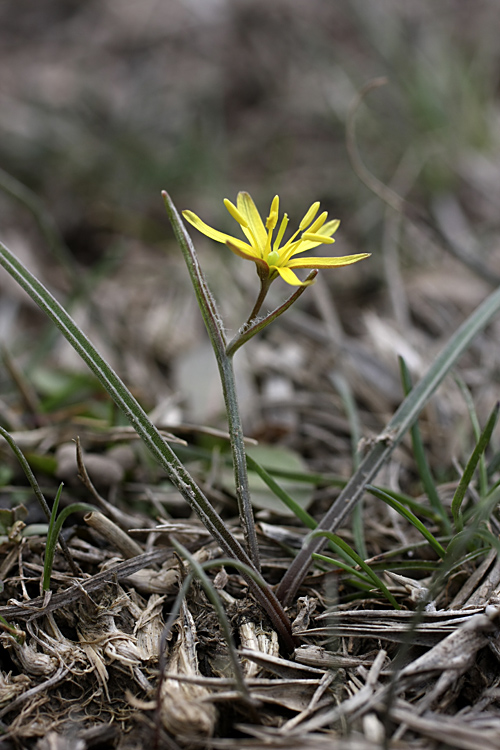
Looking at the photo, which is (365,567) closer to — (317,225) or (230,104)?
(317,225)

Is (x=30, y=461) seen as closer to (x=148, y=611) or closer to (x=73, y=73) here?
(x=148, y=611)

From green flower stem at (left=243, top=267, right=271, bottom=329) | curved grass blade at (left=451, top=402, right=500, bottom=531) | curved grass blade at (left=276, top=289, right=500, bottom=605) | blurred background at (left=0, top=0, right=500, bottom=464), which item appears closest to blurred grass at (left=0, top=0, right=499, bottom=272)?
blurred background at (left=0, top=0, right=500, bottom=464)

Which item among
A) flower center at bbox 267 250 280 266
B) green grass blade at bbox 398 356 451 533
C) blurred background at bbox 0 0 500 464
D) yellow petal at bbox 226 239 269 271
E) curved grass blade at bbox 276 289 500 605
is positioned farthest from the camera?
Answer: blurred background at bbox 0 0 500 464

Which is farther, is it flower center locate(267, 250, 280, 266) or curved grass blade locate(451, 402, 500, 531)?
curved grass blade locate(451, 402, 500, 531)

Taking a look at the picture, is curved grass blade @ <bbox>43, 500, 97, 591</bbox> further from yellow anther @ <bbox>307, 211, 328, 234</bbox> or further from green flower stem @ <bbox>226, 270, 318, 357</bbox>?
yellow anther @ <bbox>307, 211, 328, 234</bbox>

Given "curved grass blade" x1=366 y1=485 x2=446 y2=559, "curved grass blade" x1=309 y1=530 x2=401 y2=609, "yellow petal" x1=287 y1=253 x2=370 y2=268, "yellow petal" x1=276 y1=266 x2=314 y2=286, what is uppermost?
"yellow petal" x1=287 y1=253 x2=370 y2=268

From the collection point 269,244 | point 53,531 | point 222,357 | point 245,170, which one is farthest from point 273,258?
point 245,170

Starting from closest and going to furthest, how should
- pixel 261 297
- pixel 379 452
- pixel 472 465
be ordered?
1. pixel 261 297
2. pixel 472 465
3. pixel 379 452

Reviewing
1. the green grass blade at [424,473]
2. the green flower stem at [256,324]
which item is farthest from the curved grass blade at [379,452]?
the green flower stem at [256,324]
